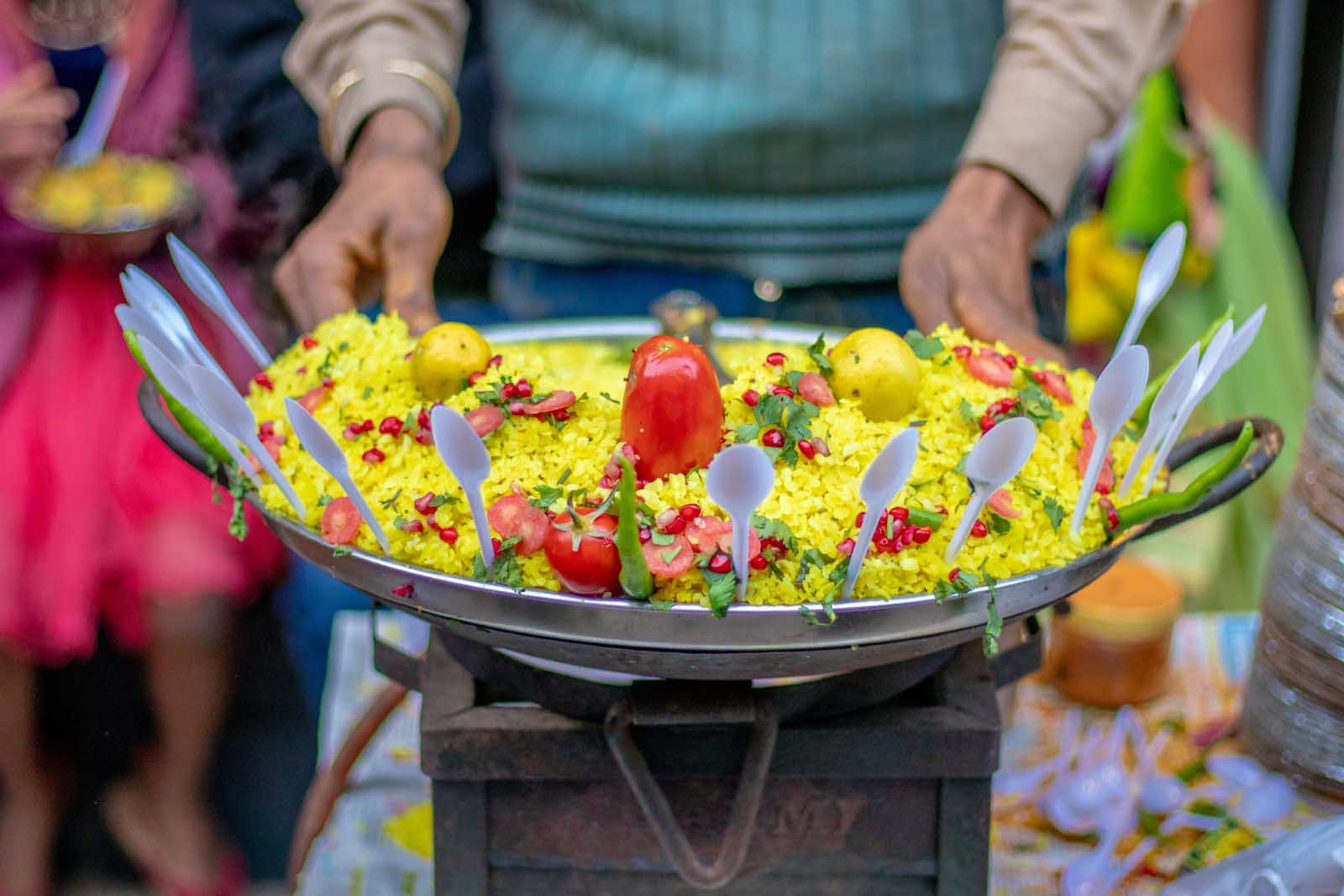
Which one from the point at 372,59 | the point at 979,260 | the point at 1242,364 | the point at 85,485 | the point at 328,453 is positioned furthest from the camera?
the point at 1242,364

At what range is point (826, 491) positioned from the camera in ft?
2.46

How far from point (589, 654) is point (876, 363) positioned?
0.92 ft

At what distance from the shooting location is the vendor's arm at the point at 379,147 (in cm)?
116

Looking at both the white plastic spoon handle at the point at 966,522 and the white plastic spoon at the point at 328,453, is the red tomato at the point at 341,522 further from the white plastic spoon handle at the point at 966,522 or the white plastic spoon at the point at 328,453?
the white plastic spoon handle at the point at 966,522

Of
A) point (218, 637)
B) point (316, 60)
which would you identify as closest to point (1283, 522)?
point (316, 60)

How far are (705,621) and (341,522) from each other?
0.25m

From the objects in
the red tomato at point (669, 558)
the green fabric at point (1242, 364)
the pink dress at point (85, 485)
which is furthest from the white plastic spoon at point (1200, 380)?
the green fabric at point (1242, 364)

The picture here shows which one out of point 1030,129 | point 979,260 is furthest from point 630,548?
point 1030,129

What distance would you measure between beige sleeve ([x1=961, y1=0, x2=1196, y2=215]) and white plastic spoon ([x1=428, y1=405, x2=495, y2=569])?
0.75m

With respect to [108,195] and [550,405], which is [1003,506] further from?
[108,195]

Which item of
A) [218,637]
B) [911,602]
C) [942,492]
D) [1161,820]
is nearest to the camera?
[911,602]

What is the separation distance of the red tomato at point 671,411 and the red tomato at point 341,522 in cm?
18

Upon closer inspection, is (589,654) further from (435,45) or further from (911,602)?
(435,45)

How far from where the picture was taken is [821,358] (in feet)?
2.76
